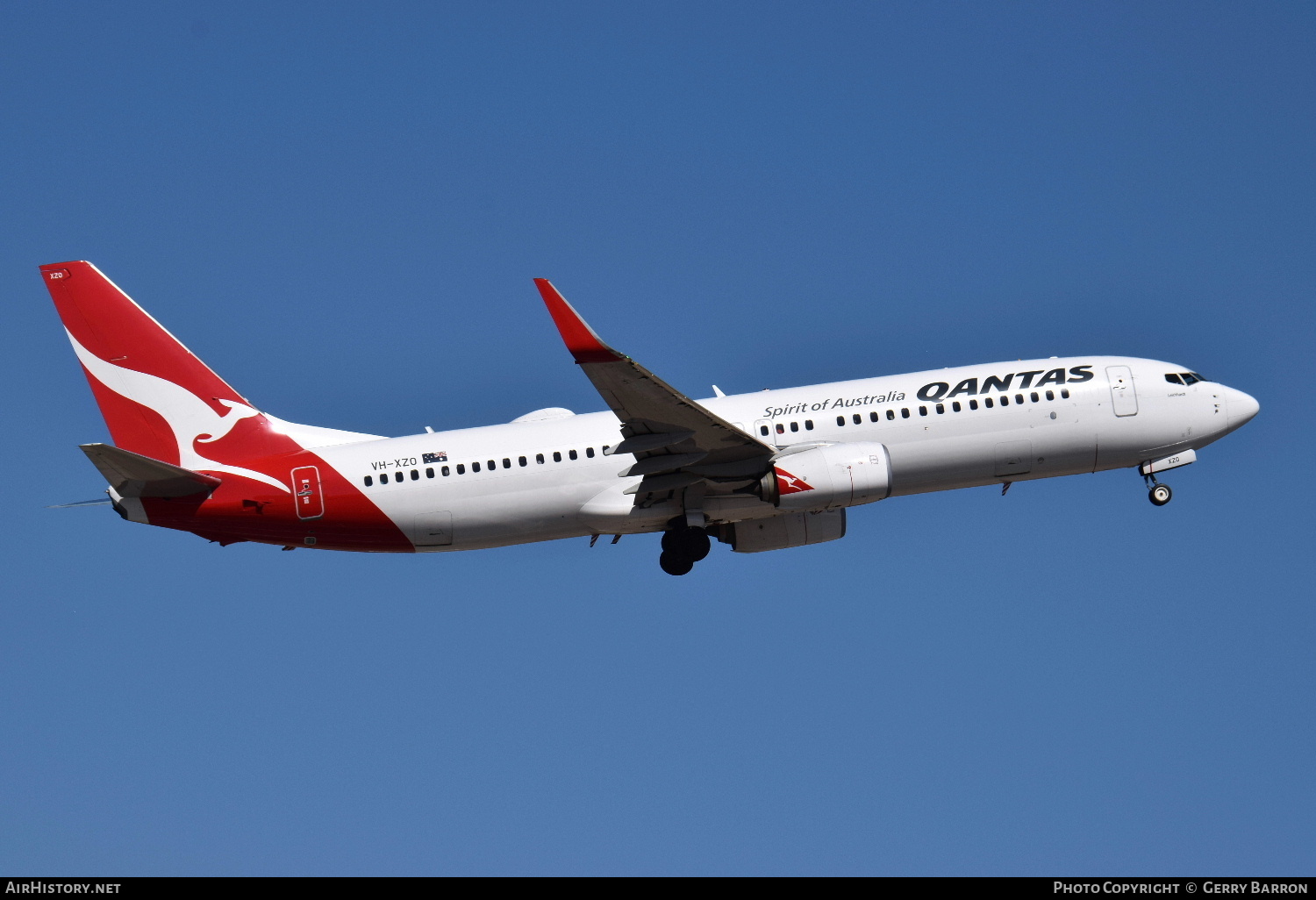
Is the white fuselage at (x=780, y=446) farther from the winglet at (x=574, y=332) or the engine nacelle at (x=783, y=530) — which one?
the winglet at (x=574, y=332)

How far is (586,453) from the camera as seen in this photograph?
144ft

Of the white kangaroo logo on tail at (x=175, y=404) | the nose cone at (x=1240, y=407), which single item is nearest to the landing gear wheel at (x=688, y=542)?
the white kangaroo logo on tail at (x=175, y=404)

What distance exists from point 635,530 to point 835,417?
6.84 meters

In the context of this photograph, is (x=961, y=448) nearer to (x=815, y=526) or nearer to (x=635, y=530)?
(x=815, y=526)

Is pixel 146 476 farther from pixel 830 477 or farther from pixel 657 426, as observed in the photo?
pixel 830 477

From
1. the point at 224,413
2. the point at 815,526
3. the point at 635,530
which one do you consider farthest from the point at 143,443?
the point at 815,526

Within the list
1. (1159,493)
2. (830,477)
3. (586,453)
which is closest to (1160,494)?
(1159,493)

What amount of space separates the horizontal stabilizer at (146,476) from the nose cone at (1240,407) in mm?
31155

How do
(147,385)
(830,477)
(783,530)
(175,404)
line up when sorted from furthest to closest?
(783,530) → (147,385) → (175,404) → (830,477)

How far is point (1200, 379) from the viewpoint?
47812 mm

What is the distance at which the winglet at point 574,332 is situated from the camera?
122 ft

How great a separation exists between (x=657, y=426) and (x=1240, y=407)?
19.5 metres
